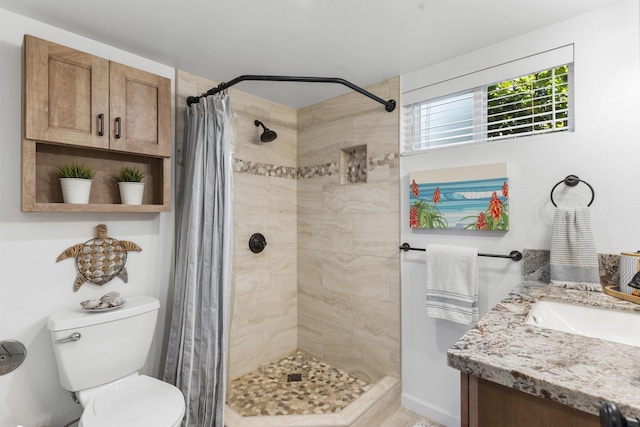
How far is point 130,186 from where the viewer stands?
181cm

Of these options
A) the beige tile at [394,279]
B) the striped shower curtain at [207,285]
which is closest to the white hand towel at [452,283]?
the beige tile at [394,279]

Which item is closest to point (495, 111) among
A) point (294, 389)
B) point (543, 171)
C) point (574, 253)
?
point (543, 171)

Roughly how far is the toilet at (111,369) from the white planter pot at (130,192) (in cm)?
59

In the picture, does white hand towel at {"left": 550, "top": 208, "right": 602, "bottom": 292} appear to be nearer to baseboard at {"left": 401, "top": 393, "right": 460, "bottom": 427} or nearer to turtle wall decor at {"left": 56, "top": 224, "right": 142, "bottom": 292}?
baseboard at {"left": 401, "top": 393, "right": 460, "bottom": 427}

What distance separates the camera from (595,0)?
146cm

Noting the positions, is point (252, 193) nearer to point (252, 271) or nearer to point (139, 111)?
point (252, 271)

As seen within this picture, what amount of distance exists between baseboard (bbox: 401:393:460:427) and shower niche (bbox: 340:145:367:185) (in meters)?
1.60

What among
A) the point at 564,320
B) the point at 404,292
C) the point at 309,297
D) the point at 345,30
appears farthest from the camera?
the point at 309,297

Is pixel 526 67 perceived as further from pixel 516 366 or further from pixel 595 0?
pixel 516 366

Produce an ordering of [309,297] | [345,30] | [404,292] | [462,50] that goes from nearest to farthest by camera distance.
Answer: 1. [345,30]
2. [462,50]
3. [404,292]
4. [309,297]

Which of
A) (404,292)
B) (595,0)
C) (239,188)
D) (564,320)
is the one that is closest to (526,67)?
(595,0)

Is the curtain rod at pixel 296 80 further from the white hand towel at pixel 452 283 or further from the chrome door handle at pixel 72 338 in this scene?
the chrome door handle at pixel 72 338

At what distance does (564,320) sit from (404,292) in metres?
1.05

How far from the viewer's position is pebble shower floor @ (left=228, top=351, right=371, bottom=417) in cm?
202
